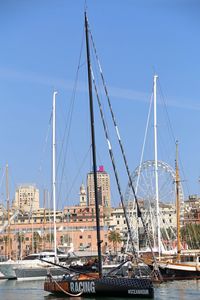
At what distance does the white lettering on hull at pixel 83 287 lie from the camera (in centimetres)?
3494

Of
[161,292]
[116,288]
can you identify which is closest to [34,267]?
[161,292]

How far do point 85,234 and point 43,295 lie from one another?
105668 millimetres

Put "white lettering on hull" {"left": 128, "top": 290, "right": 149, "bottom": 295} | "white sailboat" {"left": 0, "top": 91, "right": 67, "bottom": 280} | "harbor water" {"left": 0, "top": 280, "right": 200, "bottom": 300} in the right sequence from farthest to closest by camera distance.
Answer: "white sailboat" {"left": 0, "top": 91, "right": 67, "bottom": 280}
"harbor water" {"left": 0, "top": 280, "right": 200, "bottom": 300}
"white lettering on hull" {"left": 128, "top": 290, "right": 149, "bottom": 295}

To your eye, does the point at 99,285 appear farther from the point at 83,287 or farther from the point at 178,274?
the point at 178,274

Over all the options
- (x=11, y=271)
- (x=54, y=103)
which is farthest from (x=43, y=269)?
(x=54, y=103)

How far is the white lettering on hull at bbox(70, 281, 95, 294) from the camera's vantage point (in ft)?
115

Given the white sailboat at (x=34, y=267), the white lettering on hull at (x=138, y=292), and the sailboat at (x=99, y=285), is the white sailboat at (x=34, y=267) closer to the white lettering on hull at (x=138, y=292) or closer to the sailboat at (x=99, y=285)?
the sailboat at (x=99, y=285)

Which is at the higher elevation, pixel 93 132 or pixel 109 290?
pixel 93 132

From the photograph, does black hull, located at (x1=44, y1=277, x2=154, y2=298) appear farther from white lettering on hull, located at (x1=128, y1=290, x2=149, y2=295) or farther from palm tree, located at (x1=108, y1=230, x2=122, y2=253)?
palm tree, located at (x1=108, y1=230, x2=122, y2=253)

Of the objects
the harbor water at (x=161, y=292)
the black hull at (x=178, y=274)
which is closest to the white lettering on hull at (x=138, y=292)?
the harbor water at (x=161, y=292)

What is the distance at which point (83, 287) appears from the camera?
3541cm

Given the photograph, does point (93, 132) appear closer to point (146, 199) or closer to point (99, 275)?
point (99, 275)

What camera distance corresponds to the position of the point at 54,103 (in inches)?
2427

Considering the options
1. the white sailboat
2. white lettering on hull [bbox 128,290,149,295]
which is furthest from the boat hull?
white lettering on hull [bbox 128,290,149,295]
